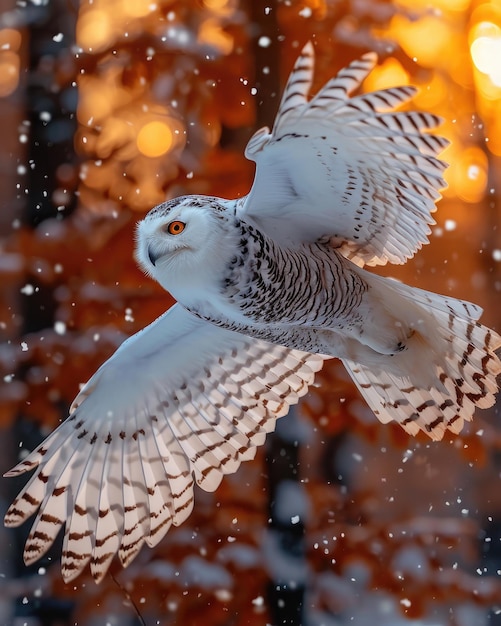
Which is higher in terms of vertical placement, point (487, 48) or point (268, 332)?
point (487, 48)

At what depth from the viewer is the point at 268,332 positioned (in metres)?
0.86

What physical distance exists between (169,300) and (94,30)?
58 centimetres

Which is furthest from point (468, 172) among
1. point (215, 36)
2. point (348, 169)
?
point (348, 169)

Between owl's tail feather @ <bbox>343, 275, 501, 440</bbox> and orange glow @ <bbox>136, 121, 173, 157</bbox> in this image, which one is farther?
orange glow @ <bbox>136, 121, 173, 157</bbox>

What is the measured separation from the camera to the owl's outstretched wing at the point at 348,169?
24.6 inches

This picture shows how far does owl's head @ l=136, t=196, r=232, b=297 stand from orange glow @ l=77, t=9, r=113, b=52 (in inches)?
33.2

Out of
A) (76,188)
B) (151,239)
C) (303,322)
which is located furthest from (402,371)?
(76,188)

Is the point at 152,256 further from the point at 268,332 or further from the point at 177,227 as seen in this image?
the point at 268,332

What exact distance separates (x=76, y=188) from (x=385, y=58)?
68 centimetres

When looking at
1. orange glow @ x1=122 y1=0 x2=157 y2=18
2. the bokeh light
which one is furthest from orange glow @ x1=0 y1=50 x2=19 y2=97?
orange glow @ x1=122 y1=0 x2=157 y2=18

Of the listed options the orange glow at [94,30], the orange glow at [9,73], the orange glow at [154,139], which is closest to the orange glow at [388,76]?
the orange glow at [154,139]

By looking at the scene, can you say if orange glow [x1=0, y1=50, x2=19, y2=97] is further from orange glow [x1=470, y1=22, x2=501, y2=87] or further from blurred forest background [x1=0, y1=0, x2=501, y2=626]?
orange glow [x1=470, y1=22, x2=501, y2=87]

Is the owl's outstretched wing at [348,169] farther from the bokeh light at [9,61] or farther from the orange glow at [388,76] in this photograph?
the bokeh light at [9,61]

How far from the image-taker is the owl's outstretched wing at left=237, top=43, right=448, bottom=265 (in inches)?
24.6
